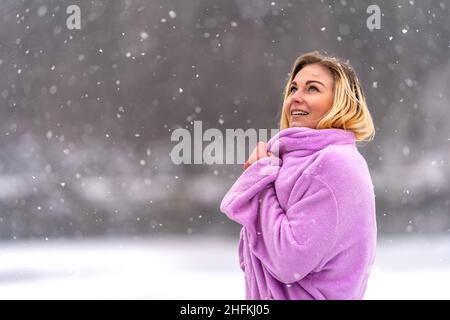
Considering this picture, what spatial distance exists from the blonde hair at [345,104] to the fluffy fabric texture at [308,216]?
2 cm

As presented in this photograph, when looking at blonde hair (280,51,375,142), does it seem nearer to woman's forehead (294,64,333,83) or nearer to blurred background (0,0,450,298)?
woman's forehead (294,64,333,83)

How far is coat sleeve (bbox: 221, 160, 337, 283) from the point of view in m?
0.70

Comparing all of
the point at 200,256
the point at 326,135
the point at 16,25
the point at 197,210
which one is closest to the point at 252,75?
the point at 197,210

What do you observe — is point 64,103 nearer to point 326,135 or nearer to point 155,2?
point 155,2

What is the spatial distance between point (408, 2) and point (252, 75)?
0.87m

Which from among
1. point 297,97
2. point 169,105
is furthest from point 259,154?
point 169,105

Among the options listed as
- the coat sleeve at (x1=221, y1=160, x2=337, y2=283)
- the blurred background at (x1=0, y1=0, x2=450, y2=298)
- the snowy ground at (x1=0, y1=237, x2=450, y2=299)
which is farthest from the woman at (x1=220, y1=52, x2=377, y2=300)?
the blurred background at (x1=0, y1=0, x2=450, y2=298)

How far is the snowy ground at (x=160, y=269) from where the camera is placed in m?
2.00

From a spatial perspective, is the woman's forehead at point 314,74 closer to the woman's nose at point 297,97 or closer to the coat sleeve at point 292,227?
the woman's nose at point 297,97

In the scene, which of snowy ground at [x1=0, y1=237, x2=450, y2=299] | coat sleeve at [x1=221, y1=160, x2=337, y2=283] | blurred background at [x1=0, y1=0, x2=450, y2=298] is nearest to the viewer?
coat sleeve at [x1=221, y1=160, x2=337, y2=283]

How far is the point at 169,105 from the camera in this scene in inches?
107

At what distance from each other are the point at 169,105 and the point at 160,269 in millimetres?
829

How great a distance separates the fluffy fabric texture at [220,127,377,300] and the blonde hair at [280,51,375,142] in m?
0.02

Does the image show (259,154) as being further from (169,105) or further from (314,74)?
(169,105)
